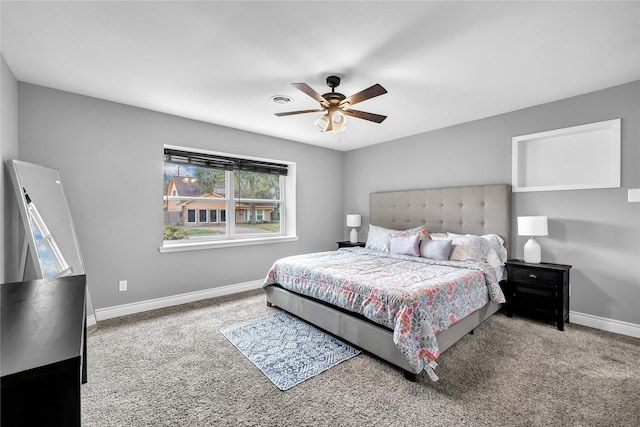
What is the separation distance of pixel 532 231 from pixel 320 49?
284cm

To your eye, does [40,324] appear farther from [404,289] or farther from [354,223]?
[354,223]

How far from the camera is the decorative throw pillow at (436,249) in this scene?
11.0 feet

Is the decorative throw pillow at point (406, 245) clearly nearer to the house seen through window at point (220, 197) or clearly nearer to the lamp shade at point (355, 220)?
the lamp shade at point (355, 220)

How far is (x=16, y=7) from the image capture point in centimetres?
172

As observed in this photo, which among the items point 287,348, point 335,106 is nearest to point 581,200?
point 335,106

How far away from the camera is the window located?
381cm

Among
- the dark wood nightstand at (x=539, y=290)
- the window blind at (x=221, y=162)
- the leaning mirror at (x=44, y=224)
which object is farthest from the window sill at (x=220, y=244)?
the dark wood nightstand at (x=539, y=290)

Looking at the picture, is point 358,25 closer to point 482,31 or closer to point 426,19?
point 426,19

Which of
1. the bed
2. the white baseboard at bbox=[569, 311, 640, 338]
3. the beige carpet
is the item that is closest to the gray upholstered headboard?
the bed

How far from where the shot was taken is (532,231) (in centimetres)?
301

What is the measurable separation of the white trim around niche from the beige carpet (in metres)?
1.61

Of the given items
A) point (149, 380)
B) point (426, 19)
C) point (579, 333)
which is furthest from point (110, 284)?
point (579, 333)

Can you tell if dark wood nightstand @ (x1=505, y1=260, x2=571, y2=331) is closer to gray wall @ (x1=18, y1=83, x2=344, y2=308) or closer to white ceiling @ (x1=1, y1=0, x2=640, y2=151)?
white ceiling @ (x1=1, y1=0, x2=640, y2=151)

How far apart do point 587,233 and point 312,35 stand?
3413 millimetres
